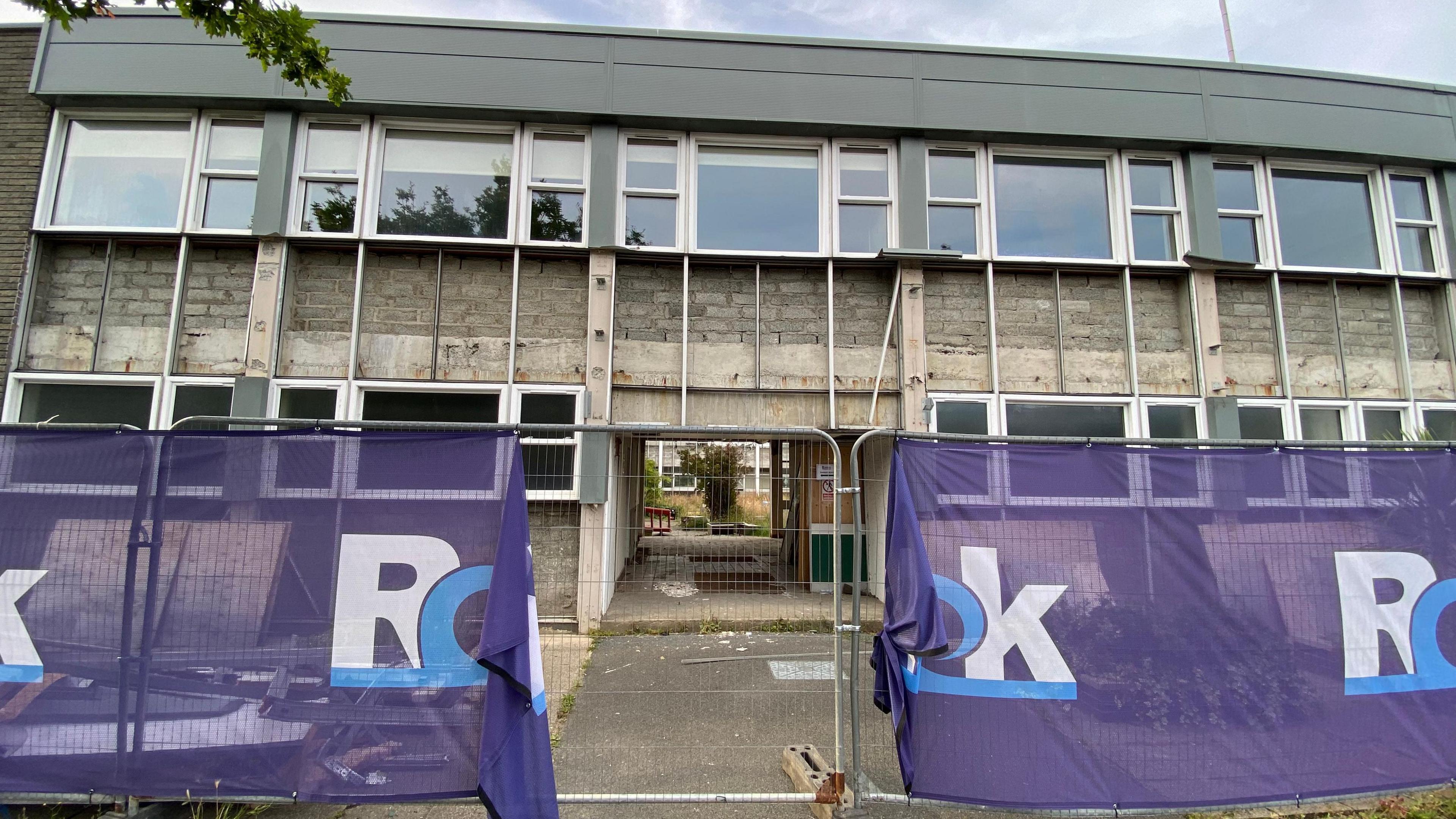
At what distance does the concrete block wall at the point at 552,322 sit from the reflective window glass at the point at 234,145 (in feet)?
12.8

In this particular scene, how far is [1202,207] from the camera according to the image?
8570mm

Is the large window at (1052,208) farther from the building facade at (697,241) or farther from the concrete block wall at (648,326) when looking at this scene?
the concrete block wall at (648,326)

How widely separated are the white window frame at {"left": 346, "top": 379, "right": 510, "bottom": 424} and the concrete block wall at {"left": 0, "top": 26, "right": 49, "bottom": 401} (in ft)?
12.2

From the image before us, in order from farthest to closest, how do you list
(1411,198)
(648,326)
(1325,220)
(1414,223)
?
(1411,198) < (1414,223) < (1325,220) < (648,326)

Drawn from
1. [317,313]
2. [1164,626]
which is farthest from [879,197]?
[317,313]

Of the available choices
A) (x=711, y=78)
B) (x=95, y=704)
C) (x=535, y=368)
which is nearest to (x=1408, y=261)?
(x=711, y=78)

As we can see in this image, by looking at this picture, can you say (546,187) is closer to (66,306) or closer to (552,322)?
(552,322)

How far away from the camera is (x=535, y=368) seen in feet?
26.0

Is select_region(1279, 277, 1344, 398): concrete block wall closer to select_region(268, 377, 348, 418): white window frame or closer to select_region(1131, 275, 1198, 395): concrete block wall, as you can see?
select_region(1131, 275, 1198, 395): concrete block wall

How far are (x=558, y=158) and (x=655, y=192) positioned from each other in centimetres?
145

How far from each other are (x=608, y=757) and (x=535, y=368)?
5.06 m

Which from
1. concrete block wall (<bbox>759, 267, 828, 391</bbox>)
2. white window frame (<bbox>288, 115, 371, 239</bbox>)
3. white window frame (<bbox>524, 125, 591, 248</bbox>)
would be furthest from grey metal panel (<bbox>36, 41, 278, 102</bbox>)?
concrete block wall (<bbox>759, 267, 828, 391</bbox>)

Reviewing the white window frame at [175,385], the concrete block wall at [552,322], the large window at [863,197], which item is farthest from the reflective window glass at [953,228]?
the white window frame at [175,385]

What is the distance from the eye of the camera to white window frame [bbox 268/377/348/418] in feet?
24.9
